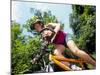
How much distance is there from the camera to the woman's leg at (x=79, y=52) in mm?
1729

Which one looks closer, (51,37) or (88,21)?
(51,37)

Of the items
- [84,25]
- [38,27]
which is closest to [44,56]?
[38,27]

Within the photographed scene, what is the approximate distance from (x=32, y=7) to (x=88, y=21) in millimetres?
505

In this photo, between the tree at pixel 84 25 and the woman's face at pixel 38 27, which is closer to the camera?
the woman's face at pixel 38 27

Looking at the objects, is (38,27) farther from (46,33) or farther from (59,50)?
(59,50)

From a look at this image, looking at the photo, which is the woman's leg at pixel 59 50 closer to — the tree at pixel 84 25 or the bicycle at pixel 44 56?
the bicycle at pixel 44 56

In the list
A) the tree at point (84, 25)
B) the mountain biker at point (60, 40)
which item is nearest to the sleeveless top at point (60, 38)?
the mountain biker at point (60, 40)

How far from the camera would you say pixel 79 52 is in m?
1.75

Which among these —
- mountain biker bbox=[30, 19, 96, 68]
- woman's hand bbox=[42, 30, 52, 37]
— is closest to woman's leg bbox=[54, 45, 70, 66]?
mountain biker bbox=[30, 19, 96, 68]

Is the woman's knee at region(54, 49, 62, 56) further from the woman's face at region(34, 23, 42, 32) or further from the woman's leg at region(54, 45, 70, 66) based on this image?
the woman's face at region(34, 23, 42, 32)

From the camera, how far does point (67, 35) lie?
67.7 inches

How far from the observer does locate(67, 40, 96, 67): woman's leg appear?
5.67 ft

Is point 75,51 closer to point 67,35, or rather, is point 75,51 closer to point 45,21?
point 67,35
